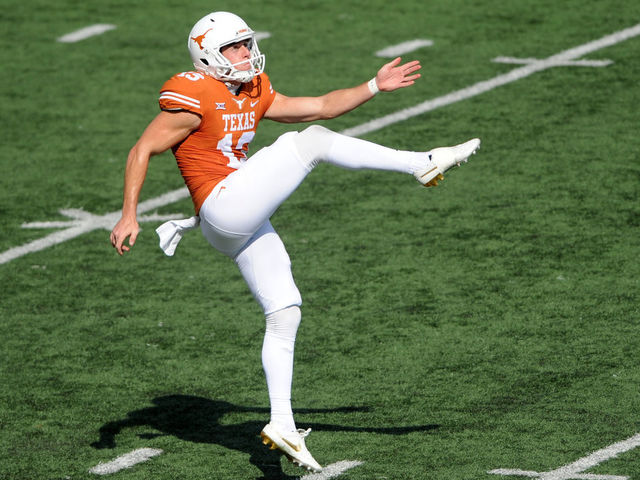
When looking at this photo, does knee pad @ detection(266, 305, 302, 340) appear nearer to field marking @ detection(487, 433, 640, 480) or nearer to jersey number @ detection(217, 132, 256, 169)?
jersey number @ detection(217, 132, 256, 169)

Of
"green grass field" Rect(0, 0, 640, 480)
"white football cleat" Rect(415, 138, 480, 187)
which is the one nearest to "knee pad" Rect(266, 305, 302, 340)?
"green grass field" Rect(0, 0, 640, 480)

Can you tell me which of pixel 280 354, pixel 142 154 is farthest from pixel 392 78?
pixel 280 354

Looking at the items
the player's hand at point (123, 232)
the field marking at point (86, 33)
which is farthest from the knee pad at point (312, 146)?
the field marking at point (86, 33)

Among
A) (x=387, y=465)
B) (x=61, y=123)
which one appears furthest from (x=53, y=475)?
(x=61, y=123)

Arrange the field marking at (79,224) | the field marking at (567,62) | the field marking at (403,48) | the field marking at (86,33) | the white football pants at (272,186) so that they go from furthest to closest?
the field marking at (86,33), the field marking at (403,48), the field marking at (567,62), the field marking at (79,224), the white football pants at (272,186)

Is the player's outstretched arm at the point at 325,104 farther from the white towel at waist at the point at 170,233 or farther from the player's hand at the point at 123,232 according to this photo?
the player's hand at the point at 123,232

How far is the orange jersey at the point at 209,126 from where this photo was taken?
6.26m

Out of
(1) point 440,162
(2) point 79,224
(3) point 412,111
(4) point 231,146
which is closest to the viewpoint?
(1) point 440,162

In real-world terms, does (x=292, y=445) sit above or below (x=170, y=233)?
below

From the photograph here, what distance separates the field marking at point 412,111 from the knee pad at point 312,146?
151 inches

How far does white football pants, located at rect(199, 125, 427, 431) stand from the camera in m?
6.07

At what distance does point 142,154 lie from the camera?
6.14m

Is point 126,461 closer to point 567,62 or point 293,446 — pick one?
point 293,446

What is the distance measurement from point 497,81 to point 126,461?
20.9 feet
